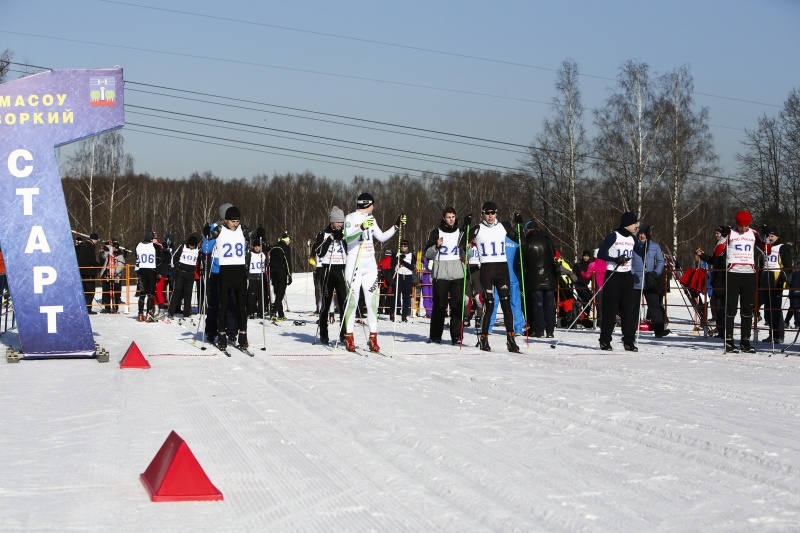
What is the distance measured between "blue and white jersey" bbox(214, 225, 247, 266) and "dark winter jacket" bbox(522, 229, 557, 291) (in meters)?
5.74

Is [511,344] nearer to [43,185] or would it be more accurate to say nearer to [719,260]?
[719,260]

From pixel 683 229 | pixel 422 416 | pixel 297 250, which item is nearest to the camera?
pixel 422 416

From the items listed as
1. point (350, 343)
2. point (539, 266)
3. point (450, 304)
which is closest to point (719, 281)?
point (539, 266)

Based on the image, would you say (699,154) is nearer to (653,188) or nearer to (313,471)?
(653,188)

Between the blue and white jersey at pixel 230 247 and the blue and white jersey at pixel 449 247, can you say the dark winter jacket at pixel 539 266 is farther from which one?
the blue and white jersey at pixel 230 247

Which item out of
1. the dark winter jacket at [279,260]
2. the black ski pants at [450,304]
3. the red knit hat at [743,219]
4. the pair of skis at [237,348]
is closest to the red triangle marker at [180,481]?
the pair of skis at [237,348]

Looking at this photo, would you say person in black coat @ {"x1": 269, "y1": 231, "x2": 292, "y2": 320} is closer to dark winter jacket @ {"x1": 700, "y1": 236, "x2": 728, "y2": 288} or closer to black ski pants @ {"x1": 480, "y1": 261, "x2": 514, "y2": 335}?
black ski pants @ {"x1": 480, "y1": 261, "x2": 514, "y2": 335}

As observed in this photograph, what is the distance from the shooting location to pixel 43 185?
1212 cm

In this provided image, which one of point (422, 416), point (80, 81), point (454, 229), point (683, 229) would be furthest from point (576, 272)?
point (683, 229)

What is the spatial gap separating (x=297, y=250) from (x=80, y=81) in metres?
83.6

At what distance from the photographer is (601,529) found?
459 centimetres

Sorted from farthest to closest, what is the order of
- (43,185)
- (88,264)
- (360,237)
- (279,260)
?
(88,264)
(279,260)
(360,237)
(43,185)

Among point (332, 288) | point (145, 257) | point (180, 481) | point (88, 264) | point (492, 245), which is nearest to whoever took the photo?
point (180, 481)

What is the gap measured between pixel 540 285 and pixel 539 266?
1.24ft
